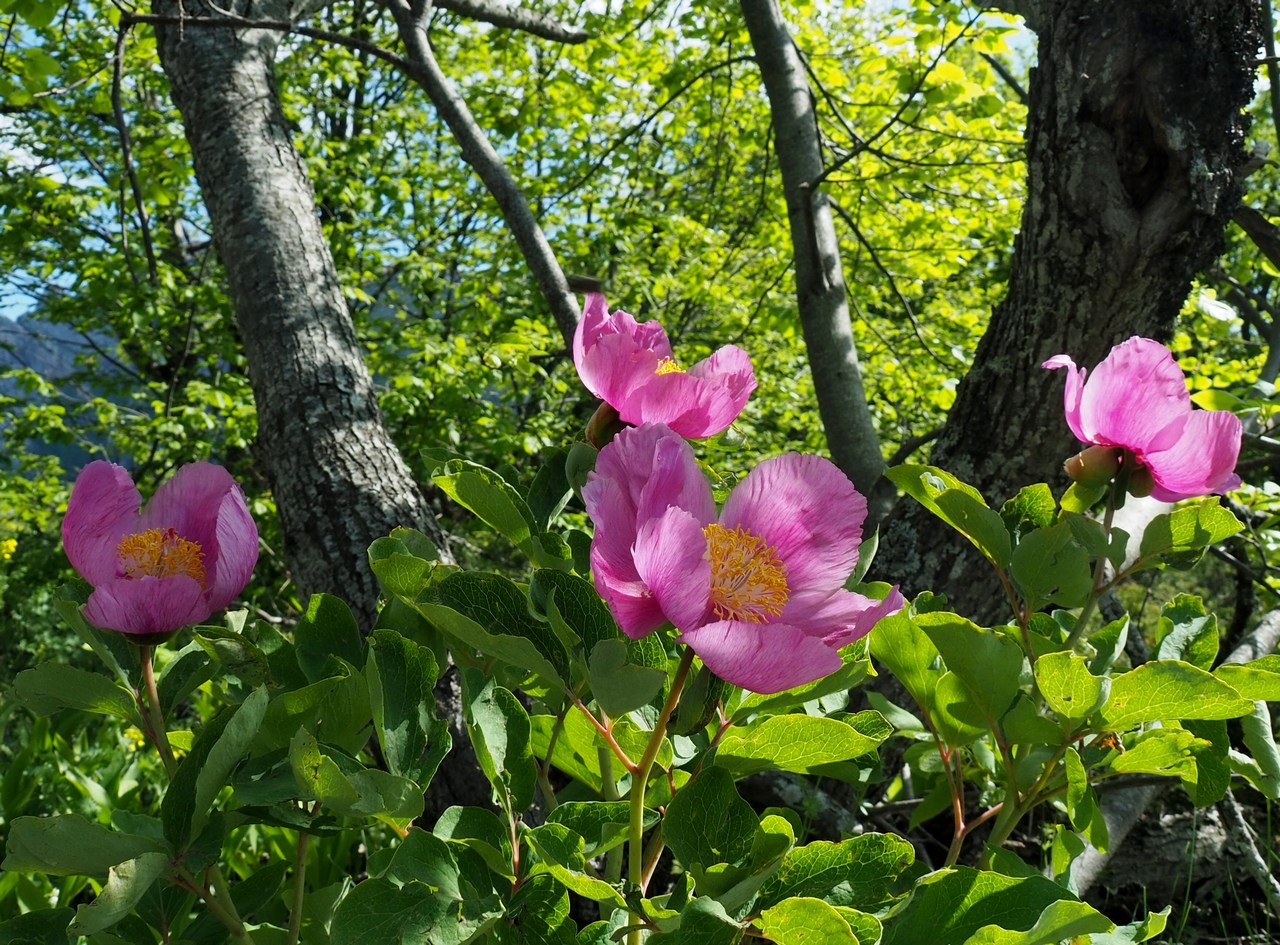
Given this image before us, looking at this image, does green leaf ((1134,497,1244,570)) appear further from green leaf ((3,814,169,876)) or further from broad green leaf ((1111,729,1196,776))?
green leaf ((3,814,169,876))

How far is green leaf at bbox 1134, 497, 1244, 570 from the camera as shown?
794 millimetres

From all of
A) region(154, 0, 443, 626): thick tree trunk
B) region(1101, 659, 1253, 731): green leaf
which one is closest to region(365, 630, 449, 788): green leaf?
region(1101, 659, 1253, 731): green leaf

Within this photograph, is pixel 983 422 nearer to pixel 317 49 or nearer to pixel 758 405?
pixel 758 405

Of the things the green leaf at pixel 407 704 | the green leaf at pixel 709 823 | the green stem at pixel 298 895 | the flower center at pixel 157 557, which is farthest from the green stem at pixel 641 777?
the flower center at pixel 157 557

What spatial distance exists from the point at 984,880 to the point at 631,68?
6393mm

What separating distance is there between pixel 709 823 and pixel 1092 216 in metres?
1.40

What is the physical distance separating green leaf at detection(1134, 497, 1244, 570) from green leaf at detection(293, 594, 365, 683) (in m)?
0.64

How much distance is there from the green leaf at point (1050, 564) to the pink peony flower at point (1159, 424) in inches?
4.0

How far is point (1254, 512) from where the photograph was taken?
2.34m

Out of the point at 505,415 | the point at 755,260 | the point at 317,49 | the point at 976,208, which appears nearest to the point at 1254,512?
the point at 976,208

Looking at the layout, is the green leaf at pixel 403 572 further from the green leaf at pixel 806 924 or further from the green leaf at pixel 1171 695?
the green leaf at pixel 1171 695

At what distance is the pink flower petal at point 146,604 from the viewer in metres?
0.63

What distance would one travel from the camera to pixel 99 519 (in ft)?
2.33

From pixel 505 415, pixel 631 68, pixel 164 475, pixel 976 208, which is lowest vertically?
pixel 164 475
